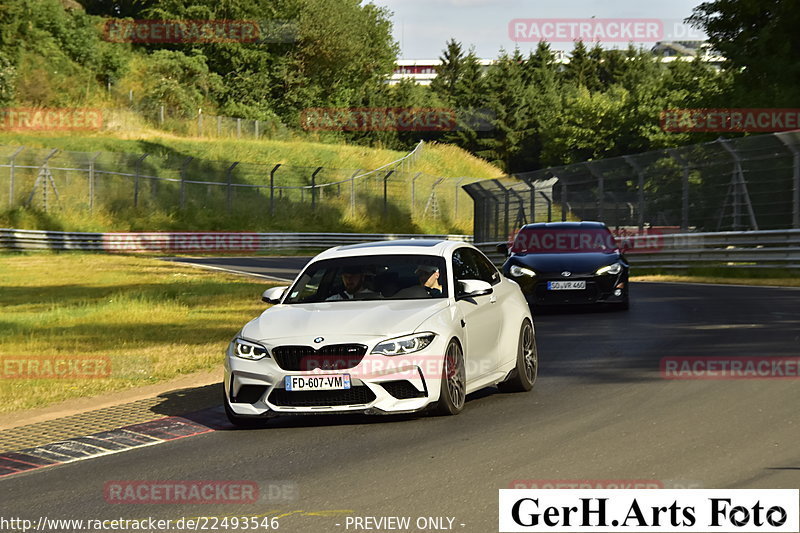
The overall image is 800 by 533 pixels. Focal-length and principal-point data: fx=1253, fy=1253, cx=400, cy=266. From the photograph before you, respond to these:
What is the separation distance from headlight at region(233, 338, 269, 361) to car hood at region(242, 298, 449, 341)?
7 centimetres

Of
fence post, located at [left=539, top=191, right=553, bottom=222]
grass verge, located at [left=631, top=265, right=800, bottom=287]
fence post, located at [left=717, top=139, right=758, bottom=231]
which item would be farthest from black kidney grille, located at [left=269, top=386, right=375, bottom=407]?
fence post, located at [left=539, top=191, right=553, bottom=222]

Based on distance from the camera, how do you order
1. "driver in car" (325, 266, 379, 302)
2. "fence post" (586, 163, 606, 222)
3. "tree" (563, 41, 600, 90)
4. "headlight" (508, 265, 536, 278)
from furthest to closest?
"tree" (563, 41, 600, 90), "fence post" (586, 163, 606, 222), "headlight" (508, 265, 536, 278), "driver in car" (325, 266, 379, 302)

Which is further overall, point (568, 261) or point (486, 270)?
point (568, 261)

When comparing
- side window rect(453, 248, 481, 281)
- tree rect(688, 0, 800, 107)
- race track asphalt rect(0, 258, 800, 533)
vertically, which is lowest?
race track asphalt rect(0, 258, 800, 533)

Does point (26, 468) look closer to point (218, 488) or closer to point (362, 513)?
point (218, 488)

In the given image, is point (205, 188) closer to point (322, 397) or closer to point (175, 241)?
point (175, 241)

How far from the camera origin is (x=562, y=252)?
19.7 meters

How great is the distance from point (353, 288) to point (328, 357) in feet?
4.56

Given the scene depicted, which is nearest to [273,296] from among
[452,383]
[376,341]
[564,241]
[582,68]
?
[376,341]

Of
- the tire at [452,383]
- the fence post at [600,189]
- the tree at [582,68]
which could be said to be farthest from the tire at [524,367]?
the tree at [582,68]

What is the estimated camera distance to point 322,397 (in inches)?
374

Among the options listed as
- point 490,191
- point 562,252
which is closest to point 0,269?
point 490,191

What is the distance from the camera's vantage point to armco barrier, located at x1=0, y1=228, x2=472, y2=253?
4569 centimetres

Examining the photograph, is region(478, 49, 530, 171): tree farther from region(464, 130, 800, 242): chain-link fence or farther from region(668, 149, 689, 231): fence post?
region(668, 149, 689, 231): fence post
